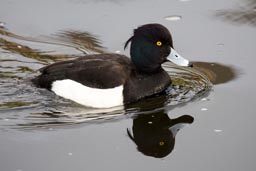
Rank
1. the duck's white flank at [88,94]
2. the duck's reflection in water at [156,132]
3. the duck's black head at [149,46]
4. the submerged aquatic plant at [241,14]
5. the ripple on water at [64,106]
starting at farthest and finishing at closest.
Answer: the submerged aquatic plant at [241,14] < the duck's black head at [149,46] < the duck's white flank at [88,94] < the ripple on water at [64,106] < the duck's reflection in water at [156,132]

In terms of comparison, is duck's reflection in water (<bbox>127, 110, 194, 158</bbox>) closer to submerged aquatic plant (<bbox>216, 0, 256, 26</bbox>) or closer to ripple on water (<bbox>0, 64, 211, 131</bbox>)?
ripple on water (<bbox>0, 64, 211, 131</bbox>)

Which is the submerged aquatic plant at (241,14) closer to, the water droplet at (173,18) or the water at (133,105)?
the water at (133,105)

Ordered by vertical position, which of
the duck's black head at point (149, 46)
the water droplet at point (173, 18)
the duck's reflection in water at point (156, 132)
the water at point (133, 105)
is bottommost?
the duck's reflection in water at point (156, 132)

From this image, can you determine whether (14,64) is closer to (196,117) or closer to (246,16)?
(196,117)

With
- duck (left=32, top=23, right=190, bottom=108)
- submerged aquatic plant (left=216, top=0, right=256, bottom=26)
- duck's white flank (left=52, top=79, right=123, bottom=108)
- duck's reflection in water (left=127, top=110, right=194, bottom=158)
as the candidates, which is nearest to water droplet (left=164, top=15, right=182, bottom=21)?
submerged aquatic plant (left=216, top=0, right=256, bottom=26)

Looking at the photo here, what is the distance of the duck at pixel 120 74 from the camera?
8852 millimetres

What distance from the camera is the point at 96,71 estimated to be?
8.87 m

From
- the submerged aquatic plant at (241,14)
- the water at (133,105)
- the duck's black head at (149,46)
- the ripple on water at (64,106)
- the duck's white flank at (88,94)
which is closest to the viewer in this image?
the water at (133,105)

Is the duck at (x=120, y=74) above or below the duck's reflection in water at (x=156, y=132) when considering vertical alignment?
above

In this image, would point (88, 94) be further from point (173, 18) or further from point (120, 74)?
point (173, 18)

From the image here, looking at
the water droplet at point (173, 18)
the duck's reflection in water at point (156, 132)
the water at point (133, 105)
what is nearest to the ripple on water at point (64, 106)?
the water at point (133, 105)

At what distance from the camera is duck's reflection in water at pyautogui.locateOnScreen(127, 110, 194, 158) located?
778 centimetres

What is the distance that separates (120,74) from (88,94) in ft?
1.61

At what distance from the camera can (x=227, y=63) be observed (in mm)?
9773
